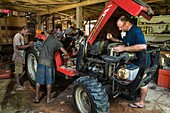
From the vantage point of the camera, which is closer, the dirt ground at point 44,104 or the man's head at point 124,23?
the man's head at point 124,23

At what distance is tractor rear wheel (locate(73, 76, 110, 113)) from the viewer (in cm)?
233

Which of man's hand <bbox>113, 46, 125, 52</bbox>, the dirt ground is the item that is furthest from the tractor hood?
the dirt ground

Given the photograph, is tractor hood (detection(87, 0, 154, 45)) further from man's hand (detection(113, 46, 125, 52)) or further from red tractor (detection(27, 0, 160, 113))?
man's hand (detection(113, 46, 125, 52))

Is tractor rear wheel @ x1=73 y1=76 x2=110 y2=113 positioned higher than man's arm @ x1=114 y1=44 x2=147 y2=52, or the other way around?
man's arm @ x1=114 y1=44 x2=147 y2=52

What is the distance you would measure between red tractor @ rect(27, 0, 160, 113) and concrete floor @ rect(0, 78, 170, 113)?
1.12 ft

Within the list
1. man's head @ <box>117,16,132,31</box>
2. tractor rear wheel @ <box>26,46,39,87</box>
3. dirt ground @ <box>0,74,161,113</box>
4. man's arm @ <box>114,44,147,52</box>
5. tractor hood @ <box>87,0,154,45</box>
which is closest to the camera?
tractor hood @ <box>87,0,154,45</box>

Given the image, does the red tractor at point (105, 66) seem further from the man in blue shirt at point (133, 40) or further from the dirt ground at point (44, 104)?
the dirt ground at point (44, 104)

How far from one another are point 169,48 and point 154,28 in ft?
7.05

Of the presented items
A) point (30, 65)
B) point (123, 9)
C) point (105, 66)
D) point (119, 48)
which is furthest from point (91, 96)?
point (30, 65)

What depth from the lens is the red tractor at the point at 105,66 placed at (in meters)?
Result: 2.24

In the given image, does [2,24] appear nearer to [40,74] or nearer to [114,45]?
[40,74]

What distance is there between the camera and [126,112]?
2844 millimetres

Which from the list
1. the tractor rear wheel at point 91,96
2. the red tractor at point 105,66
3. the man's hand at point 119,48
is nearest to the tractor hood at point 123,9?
the red tractor at point 105,66

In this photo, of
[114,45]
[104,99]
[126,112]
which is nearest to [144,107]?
[126,112]
